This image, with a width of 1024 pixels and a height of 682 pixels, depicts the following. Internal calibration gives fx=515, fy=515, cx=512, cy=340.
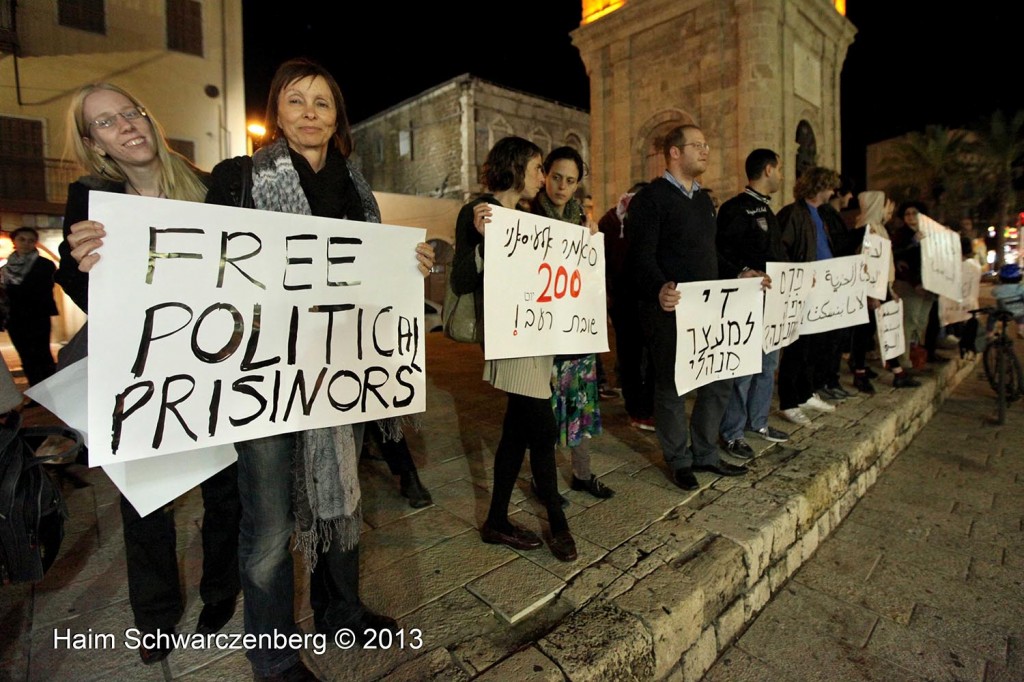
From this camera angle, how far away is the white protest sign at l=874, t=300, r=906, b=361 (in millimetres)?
5102

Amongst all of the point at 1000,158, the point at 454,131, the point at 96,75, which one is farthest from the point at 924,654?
the point at 1000,158

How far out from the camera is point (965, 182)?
86.1 feet

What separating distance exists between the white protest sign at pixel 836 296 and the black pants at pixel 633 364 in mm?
1242

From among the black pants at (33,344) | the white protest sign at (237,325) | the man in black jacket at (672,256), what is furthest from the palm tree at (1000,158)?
the black pants at (33,344)

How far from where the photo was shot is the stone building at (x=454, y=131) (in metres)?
23.9

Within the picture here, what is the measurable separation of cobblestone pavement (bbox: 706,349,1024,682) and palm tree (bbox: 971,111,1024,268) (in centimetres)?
2909

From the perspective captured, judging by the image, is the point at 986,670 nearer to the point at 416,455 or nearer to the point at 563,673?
the point at 563,673

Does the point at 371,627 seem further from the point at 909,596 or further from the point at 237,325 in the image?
the point at 909,596

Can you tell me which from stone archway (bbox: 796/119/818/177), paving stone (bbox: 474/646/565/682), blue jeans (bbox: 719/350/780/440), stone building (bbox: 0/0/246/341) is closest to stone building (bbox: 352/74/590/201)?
stone building (bbox: 0/0/246/341)

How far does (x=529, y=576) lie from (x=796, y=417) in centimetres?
306

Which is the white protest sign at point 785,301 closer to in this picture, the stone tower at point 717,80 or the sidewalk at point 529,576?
the sidewalk at point 529,576

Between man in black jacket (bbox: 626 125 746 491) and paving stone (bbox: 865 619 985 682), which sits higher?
man in black jacket (bbox: 626 125 746 491)

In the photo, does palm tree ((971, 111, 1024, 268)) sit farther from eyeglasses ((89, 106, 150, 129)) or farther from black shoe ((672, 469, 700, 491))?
eyeglasses ((89, 106, 150, 129))

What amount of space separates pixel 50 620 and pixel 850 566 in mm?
3728
